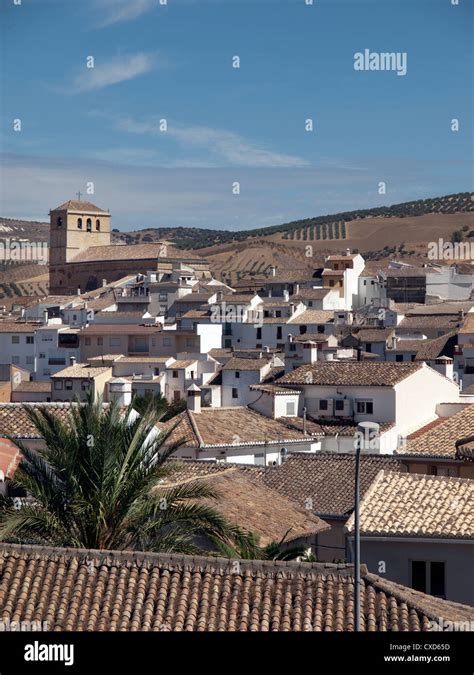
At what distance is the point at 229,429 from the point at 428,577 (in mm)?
18381

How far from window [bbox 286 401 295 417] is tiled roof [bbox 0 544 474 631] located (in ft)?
79.6

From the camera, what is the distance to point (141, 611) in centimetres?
1245

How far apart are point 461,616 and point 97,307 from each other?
75.3 metres

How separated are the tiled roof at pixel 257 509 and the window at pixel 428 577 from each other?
6.74 ft

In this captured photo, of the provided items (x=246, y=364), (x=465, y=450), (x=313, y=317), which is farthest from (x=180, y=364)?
(x=465, y=450)

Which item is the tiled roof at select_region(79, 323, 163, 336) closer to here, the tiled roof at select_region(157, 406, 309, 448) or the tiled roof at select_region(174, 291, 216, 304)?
the tiled roof at select_region(174, 291, 216, 304)

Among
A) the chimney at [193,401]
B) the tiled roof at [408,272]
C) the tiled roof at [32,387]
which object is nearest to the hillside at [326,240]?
the tiled roof at [408,272]

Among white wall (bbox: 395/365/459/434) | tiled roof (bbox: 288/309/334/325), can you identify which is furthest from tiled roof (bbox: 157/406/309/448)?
tiled roof (bbox: 288/309/334/325)

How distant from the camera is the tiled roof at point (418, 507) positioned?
17.0m

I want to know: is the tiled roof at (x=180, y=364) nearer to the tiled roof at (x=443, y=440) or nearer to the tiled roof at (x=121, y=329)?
the tiled roof at (x=121, y=329)

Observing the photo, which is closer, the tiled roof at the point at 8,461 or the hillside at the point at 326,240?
the tiled roof at the point at 8,461
